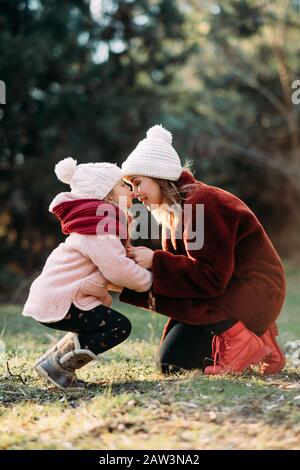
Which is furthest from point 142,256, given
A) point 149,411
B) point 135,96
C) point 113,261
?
point 135,96

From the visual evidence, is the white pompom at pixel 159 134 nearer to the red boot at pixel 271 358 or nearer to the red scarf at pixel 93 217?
the red scarf at pixel 93 217

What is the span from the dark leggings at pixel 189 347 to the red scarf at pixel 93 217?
70 cm

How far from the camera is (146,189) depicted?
3777 mm

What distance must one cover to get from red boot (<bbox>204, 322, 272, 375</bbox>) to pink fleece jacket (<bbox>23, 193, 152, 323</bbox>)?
1.92 feet

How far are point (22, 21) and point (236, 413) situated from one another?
1089cm

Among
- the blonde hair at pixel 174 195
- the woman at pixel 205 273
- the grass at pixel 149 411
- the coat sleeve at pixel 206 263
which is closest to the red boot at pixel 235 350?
the woman at pixel 205 273

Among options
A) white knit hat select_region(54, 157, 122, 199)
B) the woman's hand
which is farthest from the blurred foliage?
the woman's hand

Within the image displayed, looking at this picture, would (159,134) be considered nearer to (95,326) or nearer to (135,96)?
(95,326)

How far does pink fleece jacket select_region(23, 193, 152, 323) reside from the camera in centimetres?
349

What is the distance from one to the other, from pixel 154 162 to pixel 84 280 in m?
0.77

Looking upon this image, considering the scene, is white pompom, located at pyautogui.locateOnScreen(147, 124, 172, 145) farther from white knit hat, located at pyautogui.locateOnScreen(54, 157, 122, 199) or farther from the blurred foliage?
the blurred foliage
